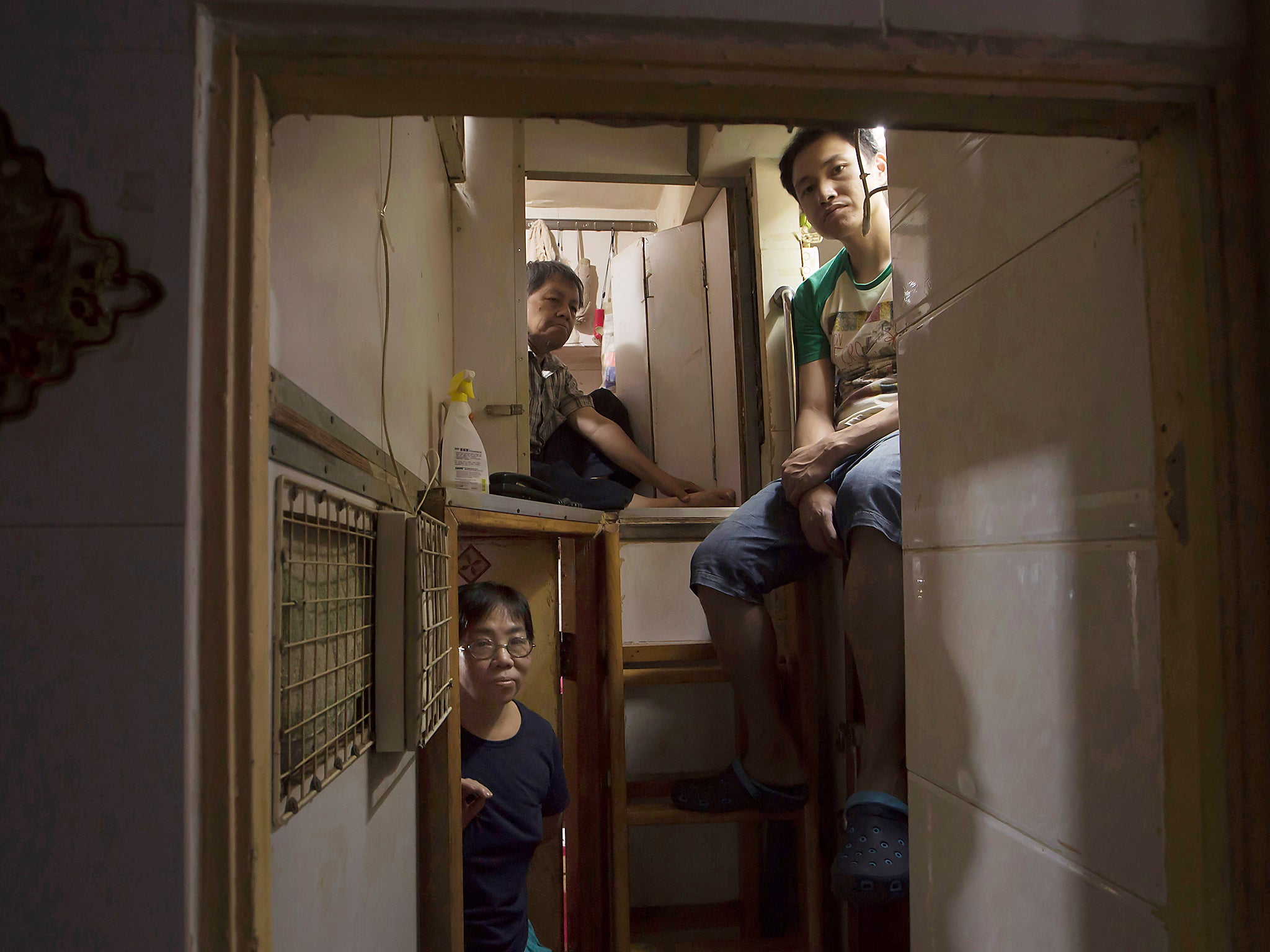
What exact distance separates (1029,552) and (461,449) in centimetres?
91

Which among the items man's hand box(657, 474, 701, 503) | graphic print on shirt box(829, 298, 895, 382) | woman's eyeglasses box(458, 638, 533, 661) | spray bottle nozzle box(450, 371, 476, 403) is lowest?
woman's eyeglasses box(458, 638, 533, 661)

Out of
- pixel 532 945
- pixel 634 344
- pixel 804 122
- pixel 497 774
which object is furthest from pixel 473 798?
pixel 634 344

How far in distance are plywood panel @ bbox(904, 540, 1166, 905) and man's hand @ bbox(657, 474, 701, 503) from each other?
4.59 ft

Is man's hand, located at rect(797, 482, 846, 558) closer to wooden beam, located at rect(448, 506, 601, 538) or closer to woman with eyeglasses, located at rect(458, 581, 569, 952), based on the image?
wooden beam, located at rect(448, 506, 601, 538)

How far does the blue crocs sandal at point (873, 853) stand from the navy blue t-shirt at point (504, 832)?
580 mm

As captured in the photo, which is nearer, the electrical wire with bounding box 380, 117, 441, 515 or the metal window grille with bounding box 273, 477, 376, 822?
the metal window grille with bounding box 273, 477, 376, 822

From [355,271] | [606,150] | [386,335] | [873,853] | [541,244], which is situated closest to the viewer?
[355,271]

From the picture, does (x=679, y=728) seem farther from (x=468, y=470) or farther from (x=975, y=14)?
(x=975, y=14)

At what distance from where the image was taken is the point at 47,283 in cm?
40

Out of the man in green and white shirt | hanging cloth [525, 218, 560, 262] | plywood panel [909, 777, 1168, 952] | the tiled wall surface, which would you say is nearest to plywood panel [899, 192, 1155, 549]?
the tiled wall surface

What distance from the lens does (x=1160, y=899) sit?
1.77 ft

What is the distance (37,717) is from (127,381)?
0.56ft

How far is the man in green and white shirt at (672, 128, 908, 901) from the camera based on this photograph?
1.24m

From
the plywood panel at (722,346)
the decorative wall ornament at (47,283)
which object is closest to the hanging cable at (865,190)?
the plywood panel at (722,346)
